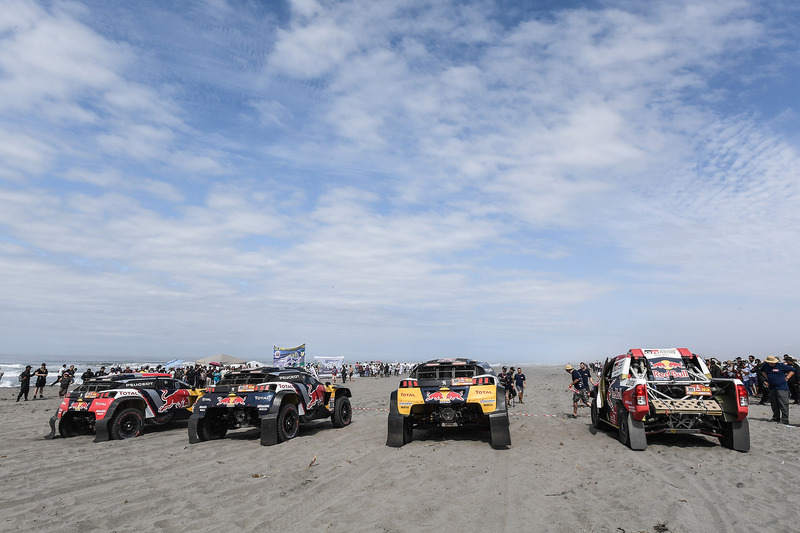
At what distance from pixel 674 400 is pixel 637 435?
944mm

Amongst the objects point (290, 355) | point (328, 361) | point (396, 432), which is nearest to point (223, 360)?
point (290, 355)

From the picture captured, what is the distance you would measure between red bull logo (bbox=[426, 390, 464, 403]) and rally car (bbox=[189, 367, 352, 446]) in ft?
11.3

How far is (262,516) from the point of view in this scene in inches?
235

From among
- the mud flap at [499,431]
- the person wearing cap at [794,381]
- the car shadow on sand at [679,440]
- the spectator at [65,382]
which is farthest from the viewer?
the spectator at [65,382]

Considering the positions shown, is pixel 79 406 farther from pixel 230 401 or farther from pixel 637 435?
pixel 637 435

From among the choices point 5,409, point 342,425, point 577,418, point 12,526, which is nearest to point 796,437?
point 577,418

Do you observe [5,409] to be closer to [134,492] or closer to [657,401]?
[134,492]

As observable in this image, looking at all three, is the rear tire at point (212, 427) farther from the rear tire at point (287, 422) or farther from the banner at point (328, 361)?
the banner at point (328, 361)

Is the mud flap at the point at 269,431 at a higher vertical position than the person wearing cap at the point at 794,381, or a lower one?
lower

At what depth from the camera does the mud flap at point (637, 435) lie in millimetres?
9508

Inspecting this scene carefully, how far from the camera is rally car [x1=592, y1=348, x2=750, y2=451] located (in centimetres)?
930

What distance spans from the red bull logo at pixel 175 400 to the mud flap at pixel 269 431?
4.18 metres

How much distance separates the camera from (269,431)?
10.8m

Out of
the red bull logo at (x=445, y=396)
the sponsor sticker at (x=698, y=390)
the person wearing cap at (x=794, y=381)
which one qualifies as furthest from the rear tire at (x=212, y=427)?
the person wearing cap at (x=794, y=381)
